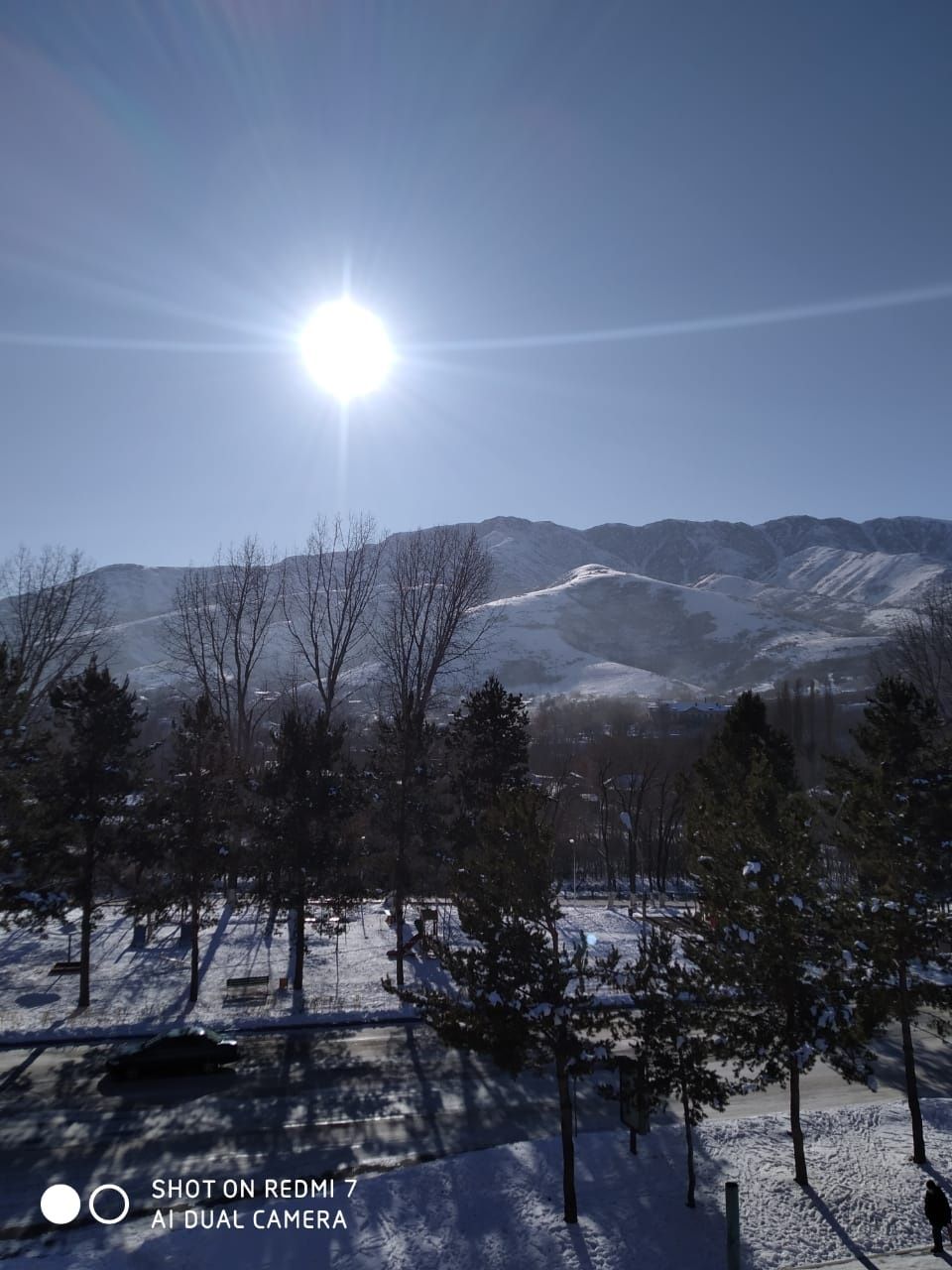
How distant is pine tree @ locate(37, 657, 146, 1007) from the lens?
22250 mm

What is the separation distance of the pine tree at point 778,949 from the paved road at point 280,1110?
4.47 metres

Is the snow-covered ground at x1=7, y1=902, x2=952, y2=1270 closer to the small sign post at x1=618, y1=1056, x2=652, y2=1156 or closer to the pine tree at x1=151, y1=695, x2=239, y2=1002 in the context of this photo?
the small sign post at x1=618, y1=1056, x2=652, y2=1156

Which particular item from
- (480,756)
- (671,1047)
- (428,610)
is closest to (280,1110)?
(671,1047)

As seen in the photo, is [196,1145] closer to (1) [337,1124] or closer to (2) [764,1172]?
(1) [337,1124]

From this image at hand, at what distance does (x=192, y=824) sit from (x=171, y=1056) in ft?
24.3

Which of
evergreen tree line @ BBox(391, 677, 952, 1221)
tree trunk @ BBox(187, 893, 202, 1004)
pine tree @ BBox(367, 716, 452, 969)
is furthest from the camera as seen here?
pine tree @ BBox(367, 716, 452, 969)

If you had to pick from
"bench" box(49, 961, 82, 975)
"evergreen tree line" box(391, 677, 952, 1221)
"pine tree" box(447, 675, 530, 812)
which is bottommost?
"bench" box(49, 961, 82, 975)

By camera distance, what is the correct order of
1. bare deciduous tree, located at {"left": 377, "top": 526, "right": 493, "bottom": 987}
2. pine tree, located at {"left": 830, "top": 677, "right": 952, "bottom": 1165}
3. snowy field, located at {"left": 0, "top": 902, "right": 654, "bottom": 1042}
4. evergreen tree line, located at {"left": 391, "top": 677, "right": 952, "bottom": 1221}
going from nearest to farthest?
evergreen tree line, located at {"left": 391, "top": 677, "right": 952, "bottom": 1221} < pine tree, located at {"left": 830, "top": 677, "right": 952, "bottom": 1165} < snowy field, located at {"left": 0, "top": 902, "right": 654, "bottom": 1042} < bare deciduous tree, located at {"left": 377, "top": 526, "right": 493, "bottom": 987}

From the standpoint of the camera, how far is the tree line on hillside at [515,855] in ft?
42.2

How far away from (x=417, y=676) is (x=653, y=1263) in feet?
81.7

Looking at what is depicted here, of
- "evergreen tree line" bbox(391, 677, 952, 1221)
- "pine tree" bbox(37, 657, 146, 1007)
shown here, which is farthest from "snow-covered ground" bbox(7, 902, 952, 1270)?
"pine tree" bbox(37, 657, 146, 1007)

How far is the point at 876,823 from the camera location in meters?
16.2

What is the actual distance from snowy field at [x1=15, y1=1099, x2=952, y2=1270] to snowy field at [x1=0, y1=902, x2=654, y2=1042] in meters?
7.66

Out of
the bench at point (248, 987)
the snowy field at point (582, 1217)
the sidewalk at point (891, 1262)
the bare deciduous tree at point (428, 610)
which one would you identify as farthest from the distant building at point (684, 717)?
the sidewalk at point (891, 1262)
